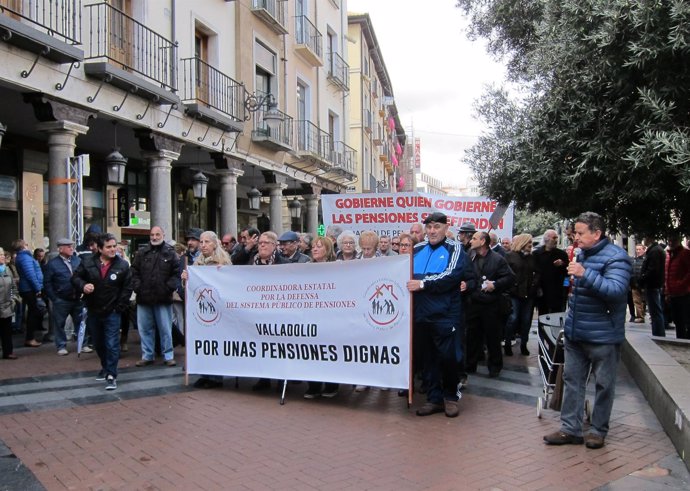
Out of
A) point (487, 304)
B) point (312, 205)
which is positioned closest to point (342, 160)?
point (312, 205)

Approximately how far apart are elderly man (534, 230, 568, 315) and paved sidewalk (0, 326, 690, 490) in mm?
2773

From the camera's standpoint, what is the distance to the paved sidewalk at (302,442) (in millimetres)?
4281

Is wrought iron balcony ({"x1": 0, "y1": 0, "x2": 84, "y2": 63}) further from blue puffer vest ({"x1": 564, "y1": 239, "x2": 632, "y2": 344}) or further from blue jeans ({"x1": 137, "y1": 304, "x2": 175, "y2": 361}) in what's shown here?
blue puffer vest ({"x1": 564, "y1": 239, "x2": 632, "y2": 344})

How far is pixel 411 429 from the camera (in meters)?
5.45

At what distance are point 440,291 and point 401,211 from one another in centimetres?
461

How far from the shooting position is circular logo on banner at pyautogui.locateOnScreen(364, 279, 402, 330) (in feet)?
19.5

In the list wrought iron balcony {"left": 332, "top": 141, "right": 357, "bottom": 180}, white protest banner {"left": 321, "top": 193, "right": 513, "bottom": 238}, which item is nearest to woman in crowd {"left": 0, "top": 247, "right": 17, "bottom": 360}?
white protest banner {"left": 321, "top": 193, "right": 513, "bottom": 238}

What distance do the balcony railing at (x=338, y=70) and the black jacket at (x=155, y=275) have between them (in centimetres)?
1834

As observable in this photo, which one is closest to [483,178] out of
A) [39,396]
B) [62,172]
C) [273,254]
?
[273,254]

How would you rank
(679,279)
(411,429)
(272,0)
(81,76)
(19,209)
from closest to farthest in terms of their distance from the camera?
(411,429)
(679,279)
(81,76)
(19,209)
(272,0)

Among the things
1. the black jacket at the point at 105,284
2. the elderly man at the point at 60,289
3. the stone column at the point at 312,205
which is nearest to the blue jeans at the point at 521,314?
the black jacket at the point at 105,284

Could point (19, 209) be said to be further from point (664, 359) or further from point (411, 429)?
point (664, 359)

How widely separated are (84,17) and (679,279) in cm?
1115

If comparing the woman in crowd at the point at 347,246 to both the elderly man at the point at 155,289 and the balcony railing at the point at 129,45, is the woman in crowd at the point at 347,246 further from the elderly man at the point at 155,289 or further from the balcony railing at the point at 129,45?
the balcony railing at the point at 129,45
